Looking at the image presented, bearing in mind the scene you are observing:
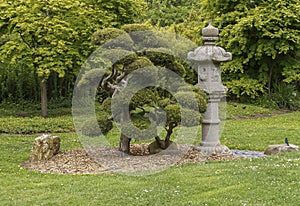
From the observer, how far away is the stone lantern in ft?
33.3

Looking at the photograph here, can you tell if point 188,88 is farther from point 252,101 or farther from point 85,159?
point 252,101

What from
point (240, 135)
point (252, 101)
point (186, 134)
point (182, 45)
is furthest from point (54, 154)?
point (252, 101)

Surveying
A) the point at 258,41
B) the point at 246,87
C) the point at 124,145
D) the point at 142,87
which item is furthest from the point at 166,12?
the point at 142,87

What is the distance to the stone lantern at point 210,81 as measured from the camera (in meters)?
10.1

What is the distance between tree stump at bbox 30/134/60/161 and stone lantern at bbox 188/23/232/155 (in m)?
3.04

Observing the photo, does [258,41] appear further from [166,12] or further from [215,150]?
[166,12]

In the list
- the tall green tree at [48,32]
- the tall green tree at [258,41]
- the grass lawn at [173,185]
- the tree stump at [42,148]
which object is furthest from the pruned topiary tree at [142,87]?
the tall green tree at [258,41]

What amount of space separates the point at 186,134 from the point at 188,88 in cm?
372

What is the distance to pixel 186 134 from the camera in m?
13.3

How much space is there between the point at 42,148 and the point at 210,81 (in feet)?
12.1

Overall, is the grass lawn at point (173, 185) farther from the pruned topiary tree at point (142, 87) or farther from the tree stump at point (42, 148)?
→ the pruned topiary tree at point (142, 87)

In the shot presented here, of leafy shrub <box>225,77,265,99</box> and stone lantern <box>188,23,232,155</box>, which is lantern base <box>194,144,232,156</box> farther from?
leafy shrub <box>225,77,265,99</box>

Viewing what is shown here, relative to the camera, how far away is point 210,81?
33.8 feet

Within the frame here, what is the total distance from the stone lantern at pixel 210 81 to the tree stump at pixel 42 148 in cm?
304
